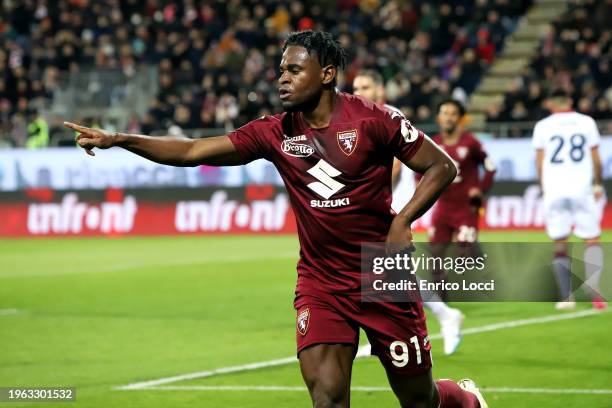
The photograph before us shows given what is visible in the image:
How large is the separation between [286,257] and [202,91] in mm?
10801

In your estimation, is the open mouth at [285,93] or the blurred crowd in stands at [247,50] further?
the blurred crowd in stands at [247,50]

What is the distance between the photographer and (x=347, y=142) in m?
6.05

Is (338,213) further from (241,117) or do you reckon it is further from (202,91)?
(202,91)

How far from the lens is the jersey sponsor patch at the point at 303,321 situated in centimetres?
608

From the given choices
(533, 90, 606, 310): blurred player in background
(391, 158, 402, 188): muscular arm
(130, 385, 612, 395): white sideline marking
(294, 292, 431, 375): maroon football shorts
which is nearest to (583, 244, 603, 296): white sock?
(533, 90, 606, 310): blurred player in background

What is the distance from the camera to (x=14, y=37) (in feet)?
108

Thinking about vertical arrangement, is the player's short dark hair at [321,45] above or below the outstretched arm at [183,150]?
above

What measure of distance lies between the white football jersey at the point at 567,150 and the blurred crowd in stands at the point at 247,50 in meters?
10.9

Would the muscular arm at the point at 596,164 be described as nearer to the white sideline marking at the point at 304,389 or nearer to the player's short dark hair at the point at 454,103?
the player's short dark hair at the point at 454,103

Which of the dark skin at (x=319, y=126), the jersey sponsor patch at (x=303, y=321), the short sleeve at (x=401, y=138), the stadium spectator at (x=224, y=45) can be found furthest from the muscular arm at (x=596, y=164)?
the stadium spectator at (x=224, y=45)

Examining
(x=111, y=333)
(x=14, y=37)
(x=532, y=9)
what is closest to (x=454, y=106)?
(x=111, y=333)

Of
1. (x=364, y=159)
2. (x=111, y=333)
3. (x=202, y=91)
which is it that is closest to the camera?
(x=364, y=159)

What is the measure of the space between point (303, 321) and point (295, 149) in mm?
886

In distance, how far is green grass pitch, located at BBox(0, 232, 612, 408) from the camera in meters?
8.95
